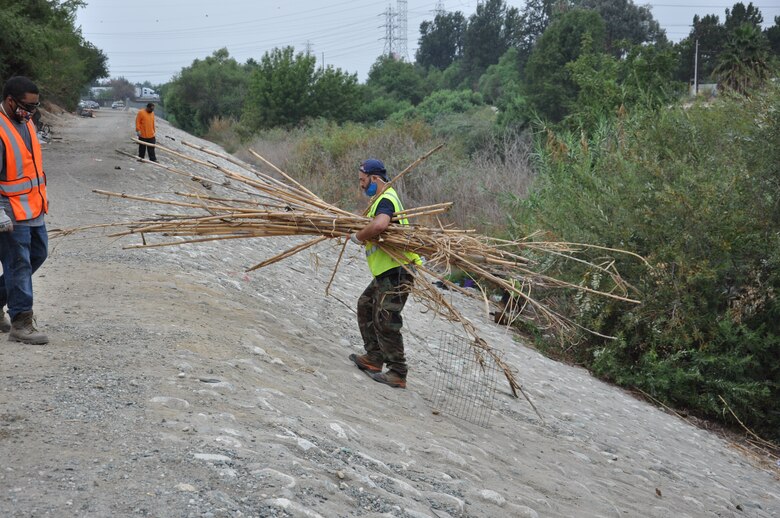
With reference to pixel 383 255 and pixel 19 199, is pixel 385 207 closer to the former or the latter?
pixel 383 255

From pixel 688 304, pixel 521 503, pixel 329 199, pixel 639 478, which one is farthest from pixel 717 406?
pixel 329 199

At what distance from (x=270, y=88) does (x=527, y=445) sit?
43029mm

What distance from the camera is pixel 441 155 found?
74.4ft

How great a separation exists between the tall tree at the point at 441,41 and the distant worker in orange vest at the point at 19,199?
108 metres

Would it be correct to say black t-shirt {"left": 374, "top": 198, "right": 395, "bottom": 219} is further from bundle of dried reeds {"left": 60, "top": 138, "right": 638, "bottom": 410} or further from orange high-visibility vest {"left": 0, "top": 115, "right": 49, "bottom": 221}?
orange high-visibility vest {"left": 0, "top": 115, "right": 49, "bottom": 221}

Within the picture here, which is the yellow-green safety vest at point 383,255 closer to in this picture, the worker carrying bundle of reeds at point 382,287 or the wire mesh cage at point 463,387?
the worker carrying bundle of reeds at point 382,287

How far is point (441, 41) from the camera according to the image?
112 meters

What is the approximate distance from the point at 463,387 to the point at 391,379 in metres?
1.57

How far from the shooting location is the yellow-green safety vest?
245 inches

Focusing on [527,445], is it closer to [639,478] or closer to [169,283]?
[639,478]

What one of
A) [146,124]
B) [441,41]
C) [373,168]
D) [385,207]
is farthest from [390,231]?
[441,41]

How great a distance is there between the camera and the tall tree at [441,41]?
365ft

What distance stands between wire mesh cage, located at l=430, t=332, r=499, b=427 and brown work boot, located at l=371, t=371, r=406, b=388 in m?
0.35

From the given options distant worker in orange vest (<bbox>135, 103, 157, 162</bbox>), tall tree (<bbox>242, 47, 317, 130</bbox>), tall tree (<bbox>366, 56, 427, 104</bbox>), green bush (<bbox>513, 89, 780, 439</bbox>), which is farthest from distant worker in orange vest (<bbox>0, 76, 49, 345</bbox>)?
tall tree (<bbox>366, 56, 427, 104</bbox>)
